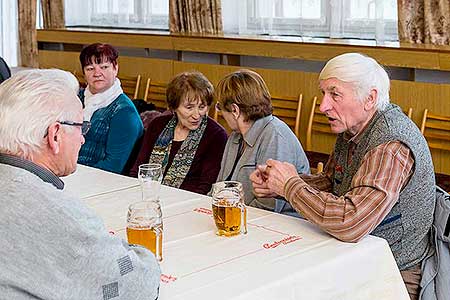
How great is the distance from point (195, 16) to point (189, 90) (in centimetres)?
299

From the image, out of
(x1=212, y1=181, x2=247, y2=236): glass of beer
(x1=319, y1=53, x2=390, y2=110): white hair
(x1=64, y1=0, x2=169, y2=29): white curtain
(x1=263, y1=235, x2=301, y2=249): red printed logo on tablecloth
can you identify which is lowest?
(x1=263, y1=235, x2=301, y2=249): red printed logo on tablecloth

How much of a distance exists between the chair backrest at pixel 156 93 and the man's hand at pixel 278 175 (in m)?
3.96

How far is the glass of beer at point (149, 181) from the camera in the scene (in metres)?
2.87

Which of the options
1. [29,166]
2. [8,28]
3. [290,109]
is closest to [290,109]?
[290,109]

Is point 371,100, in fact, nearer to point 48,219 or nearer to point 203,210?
point 203,210

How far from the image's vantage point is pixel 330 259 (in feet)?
7.42

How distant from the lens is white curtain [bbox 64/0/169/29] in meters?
7.43

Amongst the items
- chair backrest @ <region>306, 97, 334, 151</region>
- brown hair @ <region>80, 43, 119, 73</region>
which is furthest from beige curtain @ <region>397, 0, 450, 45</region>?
brown hair @ <region>80, 43, 119, 73</region>

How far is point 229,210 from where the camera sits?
8.07 feet

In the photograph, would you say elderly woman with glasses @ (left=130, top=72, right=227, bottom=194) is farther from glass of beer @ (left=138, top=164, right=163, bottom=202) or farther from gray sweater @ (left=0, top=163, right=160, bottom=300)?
gray sweater @ (left=0, top=163, right=160, bottom=300)

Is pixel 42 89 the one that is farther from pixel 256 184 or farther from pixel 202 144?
pixel 202 144

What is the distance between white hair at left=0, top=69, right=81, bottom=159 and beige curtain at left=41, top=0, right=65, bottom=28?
21.0 ft

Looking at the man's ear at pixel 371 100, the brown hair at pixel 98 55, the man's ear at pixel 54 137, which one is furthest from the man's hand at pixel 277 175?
the brown hair at pixel 98 55

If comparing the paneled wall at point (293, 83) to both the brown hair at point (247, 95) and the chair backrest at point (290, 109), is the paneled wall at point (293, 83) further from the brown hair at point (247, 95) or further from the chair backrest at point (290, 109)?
the brown hair at point (247, 95)
